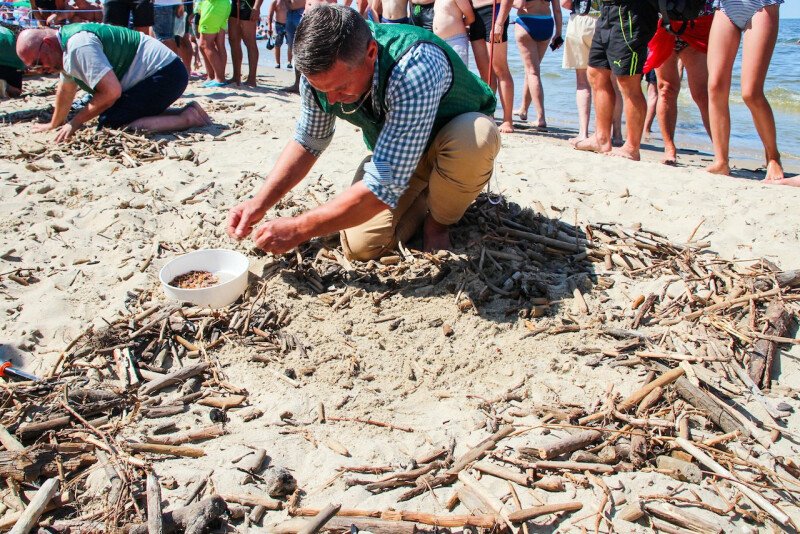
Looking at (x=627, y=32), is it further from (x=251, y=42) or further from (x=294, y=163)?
(x=251, y=42)

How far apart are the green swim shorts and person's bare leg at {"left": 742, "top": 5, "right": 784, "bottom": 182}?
20.9 ft

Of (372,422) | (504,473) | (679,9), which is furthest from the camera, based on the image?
(679,9)

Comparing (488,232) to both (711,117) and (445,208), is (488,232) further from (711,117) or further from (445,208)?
(711,117)

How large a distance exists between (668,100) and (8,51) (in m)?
7.39

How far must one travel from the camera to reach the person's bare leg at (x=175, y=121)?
19.8ft

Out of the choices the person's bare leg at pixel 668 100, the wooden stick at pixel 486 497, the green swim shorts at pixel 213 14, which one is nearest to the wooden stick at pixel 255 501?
the wooden stick at pixel 486 497

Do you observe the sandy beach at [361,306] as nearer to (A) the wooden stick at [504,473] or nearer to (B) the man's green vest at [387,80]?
(A) the wooden stick at [504,473]

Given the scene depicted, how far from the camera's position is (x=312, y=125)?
138 inches

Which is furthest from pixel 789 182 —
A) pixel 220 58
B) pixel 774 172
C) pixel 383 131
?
pixel 220 58

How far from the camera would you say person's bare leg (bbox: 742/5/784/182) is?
4.29 metres

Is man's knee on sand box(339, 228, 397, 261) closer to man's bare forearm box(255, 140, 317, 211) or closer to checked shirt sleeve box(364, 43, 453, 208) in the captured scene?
man's bare forearm box(255, 140, 317, 211)

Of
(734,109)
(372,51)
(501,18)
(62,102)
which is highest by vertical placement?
(501,18)

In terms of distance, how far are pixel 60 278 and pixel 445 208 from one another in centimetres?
225

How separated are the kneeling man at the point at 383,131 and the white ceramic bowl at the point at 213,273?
25cm
